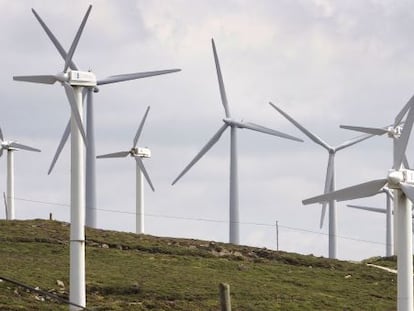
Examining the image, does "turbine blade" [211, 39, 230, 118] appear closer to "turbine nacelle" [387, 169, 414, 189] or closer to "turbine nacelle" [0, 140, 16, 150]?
"turbine nacelle" [0, 140, 16, 150]

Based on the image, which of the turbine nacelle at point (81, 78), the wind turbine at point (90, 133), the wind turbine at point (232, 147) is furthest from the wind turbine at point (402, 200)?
the wind turbine at point (232, 147)

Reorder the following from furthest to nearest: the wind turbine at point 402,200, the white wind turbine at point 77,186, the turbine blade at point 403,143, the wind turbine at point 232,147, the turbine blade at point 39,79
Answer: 1. the wind turbine at point 232,147
2. the turbine blade at point 39,79
3. the white wind turbine at point 77,186
4. the turbine blade at point 403,143
5. the wind turbine at point 402,200

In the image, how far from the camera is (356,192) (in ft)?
203

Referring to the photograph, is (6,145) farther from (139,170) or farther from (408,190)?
(408,190)

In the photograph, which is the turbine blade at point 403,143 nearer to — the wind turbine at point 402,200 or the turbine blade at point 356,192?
the wind turbine at point 402,200


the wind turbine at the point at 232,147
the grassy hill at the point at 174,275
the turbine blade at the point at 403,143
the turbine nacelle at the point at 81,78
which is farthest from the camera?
the wind turbine at the point at 232,147

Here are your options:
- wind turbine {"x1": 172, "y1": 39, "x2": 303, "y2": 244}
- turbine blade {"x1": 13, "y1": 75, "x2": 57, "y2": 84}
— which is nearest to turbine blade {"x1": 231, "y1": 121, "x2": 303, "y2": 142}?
wind turbine {"x1": 172, "y1": 39, "x2": 303, "y2": 244}

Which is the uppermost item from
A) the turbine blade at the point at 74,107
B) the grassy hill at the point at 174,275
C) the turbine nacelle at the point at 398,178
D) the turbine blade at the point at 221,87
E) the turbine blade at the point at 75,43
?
the turbine blade at the point at 221,87

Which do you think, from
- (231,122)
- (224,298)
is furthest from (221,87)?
(224,298)

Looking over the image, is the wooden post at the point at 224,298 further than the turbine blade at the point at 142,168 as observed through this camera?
No

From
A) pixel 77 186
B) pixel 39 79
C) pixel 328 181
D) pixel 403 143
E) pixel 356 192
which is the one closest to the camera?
pixel 403 143

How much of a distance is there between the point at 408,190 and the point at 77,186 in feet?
55.0

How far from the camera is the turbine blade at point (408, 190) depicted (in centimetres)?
5731

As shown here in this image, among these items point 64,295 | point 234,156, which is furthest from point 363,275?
point 64,295
